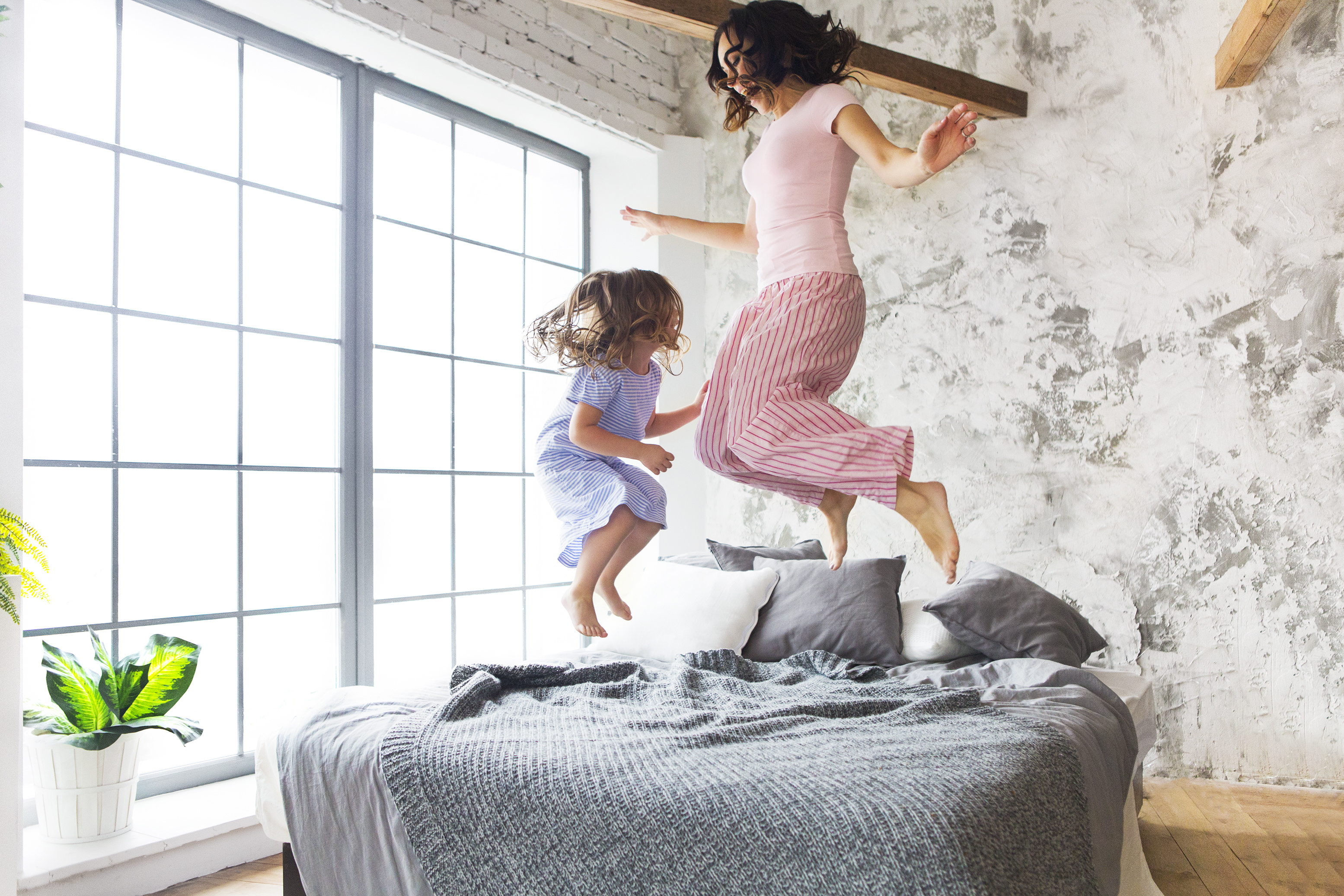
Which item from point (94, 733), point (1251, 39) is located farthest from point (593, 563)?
point (1251, 39)

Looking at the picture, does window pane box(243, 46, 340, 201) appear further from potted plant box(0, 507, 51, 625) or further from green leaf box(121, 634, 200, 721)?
green leaf box(121, 634, 200, 721)

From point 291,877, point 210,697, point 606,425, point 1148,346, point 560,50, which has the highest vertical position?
point 560,50

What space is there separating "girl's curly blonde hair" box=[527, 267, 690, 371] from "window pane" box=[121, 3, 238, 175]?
187 centimetres

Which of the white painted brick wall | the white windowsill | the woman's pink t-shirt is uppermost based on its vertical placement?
the white painted brick wall

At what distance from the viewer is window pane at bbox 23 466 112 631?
9.07ft

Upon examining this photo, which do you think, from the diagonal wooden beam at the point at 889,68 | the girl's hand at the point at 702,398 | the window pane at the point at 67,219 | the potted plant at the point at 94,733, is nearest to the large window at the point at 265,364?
the window pane at the point at 67,219

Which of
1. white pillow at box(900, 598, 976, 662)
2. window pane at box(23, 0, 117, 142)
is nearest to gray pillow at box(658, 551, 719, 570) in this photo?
white pillow at box(900, 598, 976, 662)

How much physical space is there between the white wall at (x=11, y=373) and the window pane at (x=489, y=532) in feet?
5.94

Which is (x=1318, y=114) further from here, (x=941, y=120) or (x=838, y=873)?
(x=838, y=873)

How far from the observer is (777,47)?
1928mm

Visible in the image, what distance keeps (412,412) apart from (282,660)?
1.11 m

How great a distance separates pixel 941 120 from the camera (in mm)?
1692

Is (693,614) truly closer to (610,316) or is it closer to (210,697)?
(610,316)

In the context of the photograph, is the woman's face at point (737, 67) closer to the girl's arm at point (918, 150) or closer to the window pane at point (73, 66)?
the girl's arm at point (918, 150)
